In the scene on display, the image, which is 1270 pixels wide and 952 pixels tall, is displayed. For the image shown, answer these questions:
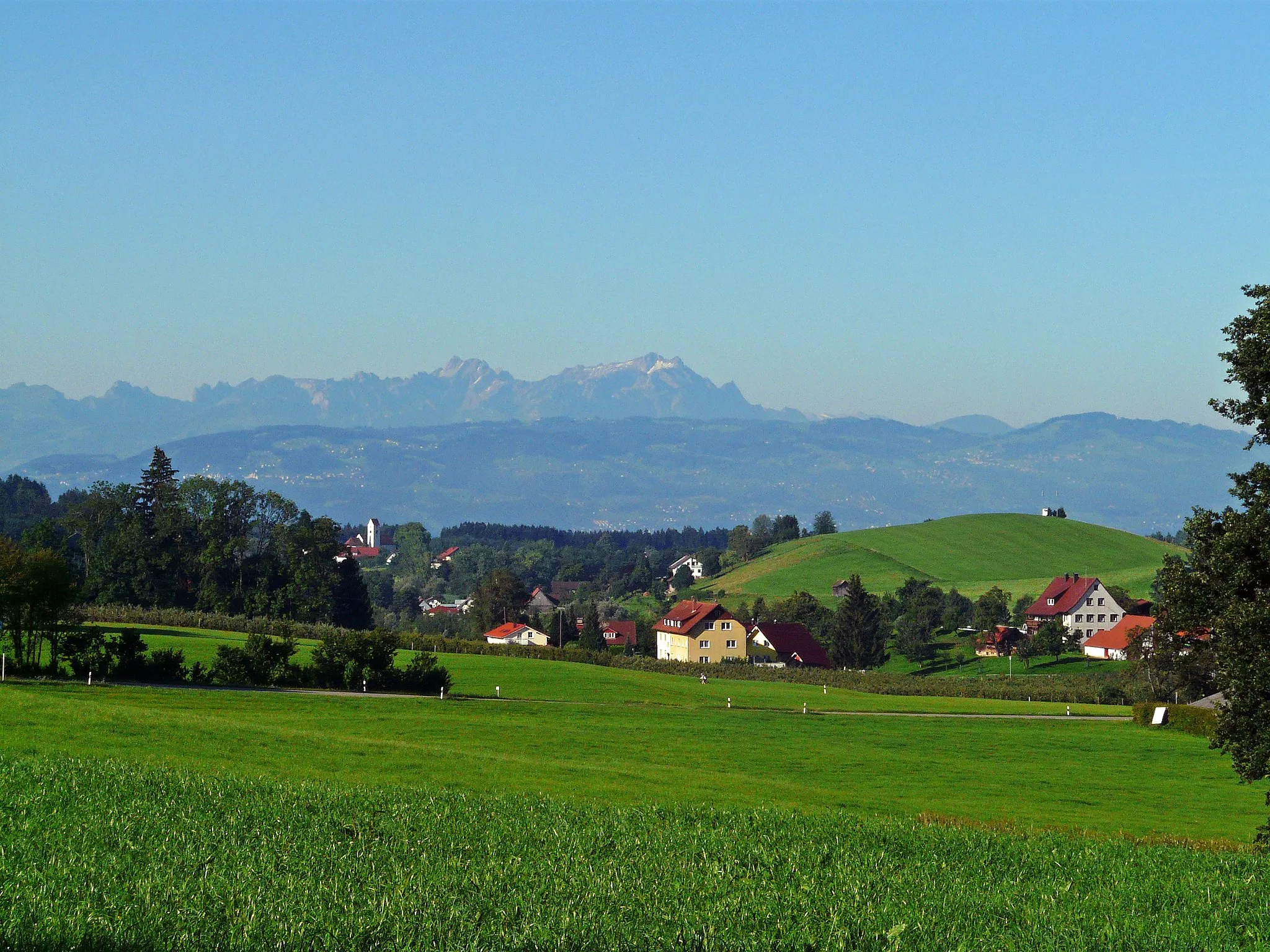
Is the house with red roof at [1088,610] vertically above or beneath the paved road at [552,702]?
above

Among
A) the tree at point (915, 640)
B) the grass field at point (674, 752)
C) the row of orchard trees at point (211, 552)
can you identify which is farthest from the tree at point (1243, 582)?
the tree at point (915, 640)

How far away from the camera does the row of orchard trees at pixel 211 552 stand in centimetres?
12700

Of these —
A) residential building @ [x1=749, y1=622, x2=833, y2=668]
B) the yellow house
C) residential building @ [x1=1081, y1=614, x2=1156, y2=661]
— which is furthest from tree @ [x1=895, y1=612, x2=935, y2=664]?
the yellow house

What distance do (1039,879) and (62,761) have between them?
822 inches

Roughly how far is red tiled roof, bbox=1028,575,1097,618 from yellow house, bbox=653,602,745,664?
49797mm

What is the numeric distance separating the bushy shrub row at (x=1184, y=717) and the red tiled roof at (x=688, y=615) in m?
88.2

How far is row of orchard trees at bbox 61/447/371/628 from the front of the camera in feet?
417

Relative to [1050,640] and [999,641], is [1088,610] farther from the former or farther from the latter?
[1050,640]

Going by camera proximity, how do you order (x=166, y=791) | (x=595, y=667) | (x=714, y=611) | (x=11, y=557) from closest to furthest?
(x=166, y=791) < (x=11, y=557) < (x=595, y=667) < (x=714, y=611)

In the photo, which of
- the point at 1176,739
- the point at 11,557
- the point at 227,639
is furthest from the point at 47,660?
the point at 1176,739

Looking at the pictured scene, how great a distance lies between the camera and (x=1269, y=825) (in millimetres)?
26516

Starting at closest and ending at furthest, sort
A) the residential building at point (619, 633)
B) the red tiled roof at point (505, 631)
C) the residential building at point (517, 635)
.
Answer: the residential building at point (517, 635) < the red tiled roof at point (505, 631) < the residential building at point (619, 633)

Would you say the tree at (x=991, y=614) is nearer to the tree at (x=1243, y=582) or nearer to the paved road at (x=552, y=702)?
the paved road at (x=552, y=702)

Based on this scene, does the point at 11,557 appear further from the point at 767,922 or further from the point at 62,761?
the point at 767,922
